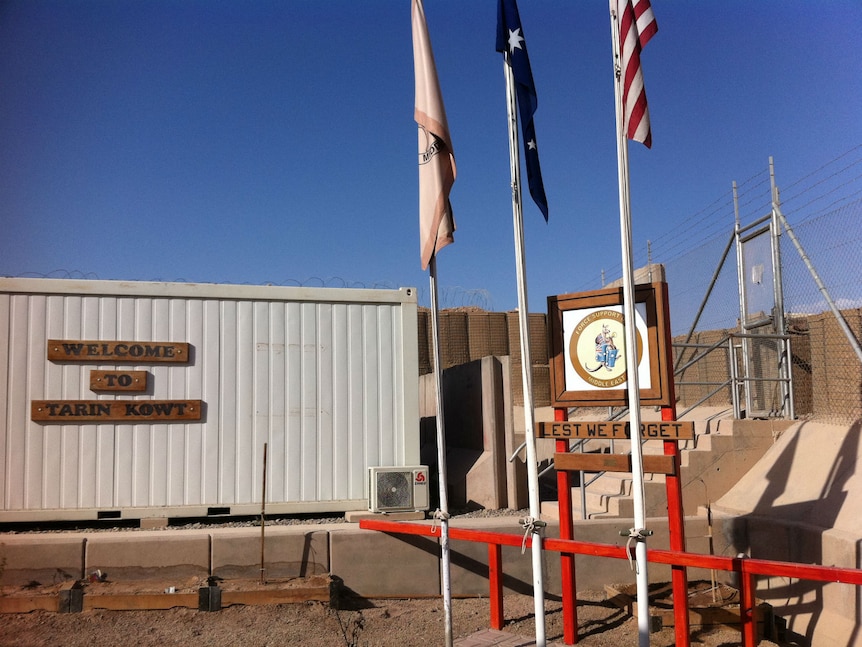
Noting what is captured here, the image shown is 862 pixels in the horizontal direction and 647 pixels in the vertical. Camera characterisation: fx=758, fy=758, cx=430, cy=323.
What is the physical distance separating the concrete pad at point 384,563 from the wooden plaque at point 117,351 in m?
3.11

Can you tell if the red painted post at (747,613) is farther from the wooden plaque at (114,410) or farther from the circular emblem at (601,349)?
the wooden plaque at (114,410)

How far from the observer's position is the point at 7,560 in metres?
8.00

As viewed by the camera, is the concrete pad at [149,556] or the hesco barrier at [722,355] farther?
the hesco barrier at [722,355]

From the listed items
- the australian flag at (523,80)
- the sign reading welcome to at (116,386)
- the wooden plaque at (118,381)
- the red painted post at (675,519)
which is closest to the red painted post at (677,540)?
the red painted post at (675,519)

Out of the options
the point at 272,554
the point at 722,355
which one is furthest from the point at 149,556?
the point at 722,355

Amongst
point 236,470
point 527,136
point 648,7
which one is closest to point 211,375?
point 236,470

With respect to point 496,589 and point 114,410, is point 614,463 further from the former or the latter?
point 114,410

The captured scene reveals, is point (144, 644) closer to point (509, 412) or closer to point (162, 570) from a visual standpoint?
point (162, 570)

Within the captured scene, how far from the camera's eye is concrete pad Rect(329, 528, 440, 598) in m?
8.57

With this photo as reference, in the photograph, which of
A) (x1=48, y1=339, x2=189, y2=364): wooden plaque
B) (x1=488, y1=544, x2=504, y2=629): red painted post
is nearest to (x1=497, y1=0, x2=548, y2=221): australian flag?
(x1=488, y1=544, x2=504, y2=629): red painted post

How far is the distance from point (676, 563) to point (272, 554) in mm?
4383

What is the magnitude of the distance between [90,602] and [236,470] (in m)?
2.53

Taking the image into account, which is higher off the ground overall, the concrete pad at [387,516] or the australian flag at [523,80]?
the australian flag at [523,80]

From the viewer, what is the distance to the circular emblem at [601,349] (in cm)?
657
